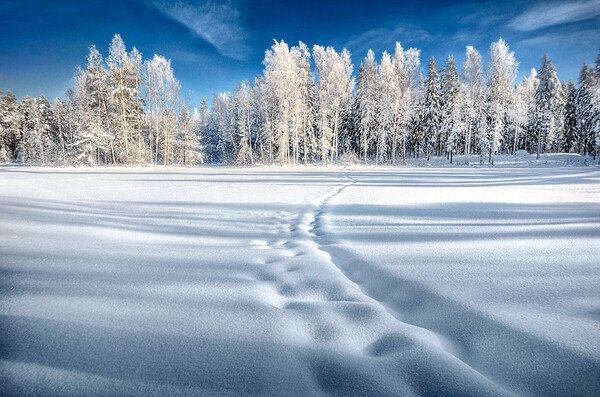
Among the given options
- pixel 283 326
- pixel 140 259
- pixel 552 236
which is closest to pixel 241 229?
pixel 140 259

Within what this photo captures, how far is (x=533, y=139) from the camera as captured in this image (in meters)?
33.5

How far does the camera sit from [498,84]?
21453 millimetres

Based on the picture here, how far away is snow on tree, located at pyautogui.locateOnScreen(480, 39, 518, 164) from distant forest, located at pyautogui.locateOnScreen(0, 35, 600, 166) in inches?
3.0

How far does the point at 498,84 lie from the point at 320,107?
14447 mm

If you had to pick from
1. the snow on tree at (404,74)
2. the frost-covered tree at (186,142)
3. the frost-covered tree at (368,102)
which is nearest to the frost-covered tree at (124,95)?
the frost-covered tree at (186,142)

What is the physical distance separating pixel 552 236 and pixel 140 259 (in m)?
3.68

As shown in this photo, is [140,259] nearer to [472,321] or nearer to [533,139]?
[472,321]

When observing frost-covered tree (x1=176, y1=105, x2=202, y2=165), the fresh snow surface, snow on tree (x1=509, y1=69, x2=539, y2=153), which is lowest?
the fresh snow surface

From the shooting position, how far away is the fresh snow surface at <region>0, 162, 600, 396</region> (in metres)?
0.90

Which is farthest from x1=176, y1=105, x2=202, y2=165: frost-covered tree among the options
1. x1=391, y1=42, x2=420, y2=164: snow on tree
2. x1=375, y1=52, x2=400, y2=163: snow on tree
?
x1=391, y1=42, x2=420, y2=164: snow on tree

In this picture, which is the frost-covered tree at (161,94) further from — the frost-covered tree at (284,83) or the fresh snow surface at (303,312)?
the fresh snow surface at (303,312)

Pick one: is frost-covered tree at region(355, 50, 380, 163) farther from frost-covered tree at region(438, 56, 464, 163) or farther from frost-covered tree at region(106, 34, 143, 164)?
frost-covered tree at region(106, 34, 143, 164)

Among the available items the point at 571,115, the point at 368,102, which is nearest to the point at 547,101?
the point at 571,115

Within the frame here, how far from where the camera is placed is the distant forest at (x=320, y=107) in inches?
847
